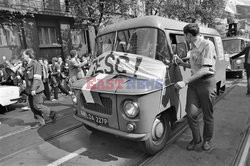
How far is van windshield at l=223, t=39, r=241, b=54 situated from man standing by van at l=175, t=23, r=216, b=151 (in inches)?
370

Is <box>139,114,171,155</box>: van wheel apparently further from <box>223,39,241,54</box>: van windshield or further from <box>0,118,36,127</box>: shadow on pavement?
<box>223,39,241,54</box>: van windshield

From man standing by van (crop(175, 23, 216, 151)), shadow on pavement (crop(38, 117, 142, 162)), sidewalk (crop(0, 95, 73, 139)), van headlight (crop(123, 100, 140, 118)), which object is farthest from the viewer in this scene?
sidewalk (crop(0, 95, 73, 139))

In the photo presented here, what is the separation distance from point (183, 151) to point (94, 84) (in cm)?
204

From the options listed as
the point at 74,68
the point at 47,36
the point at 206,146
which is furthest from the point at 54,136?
the point at 47,36

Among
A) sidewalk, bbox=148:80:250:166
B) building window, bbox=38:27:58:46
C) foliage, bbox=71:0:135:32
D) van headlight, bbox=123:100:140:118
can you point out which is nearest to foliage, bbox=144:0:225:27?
foliage, bbox=71:0:135:32

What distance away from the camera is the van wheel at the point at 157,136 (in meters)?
3.03

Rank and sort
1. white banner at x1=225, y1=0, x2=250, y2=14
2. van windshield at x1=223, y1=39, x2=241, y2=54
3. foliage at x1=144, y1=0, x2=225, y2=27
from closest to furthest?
white banner at x1=225, y1=0, x2=250, y2=14 → van windshield at x1=223, y1=39, x2=241, y2=54 → foliage at x1=144, y1=0, x2=225, y2=27

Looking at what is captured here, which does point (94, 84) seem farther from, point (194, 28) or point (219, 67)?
point (219, 67)

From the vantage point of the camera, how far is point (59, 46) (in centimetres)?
1556

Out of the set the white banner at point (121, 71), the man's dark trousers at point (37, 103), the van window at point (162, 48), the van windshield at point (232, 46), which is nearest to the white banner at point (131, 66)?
the white banner at point (121, 71)

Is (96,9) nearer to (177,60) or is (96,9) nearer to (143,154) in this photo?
(177,60)

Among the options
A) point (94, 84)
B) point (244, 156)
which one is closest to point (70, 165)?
point (94, 84)

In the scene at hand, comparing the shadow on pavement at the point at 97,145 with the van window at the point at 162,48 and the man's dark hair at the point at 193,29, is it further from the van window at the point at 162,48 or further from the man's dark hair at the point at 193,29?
the man's dark hair at the point at 193,29

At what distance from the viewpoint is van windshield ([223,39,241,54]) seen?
428 inches
